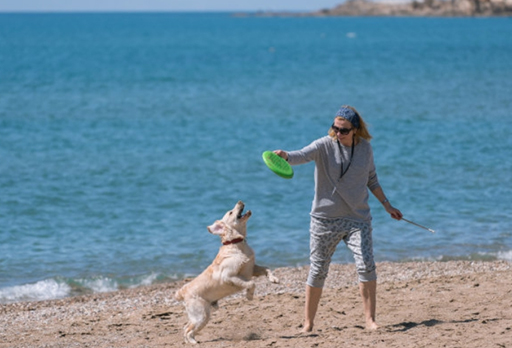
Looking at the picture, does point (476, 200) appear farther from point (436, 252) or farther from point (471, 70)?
point (471, 70)

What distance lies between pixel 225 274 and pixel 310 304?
2.81 ft

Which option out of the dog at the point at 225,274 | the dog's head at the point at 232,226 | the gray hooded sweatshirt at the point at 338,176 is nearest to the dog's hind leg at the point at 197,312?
the dog at the point at 225,274

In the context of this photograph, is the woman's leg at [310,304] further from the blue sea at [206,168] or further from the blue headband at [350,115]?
the blue sea at [206,168]

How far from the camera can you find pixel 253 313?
336 inches

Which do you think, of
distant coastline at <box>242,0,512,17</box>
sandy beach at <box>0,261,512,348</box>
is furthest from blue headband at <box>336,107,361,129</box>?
distant coastline at <box>242,0,512,17</box>

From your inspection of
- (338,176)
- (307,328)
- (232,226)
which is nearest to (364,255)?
(338,176)

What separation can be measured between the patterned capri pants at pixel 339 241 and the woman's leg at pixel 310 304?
0.26 ft

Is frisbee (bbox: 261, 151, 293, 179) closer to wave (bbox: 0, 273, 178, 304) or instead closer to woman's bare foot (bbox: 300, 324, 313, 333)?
woman's bare foot (bbox: 300, 324, 313, 333)

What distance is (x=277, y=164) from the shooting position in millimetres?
6906

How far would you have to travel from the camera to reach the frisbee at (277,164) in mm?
6840

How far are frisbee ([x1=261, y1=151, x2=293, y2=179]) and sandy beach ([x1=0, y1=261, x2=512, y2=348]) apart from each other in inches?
58.9

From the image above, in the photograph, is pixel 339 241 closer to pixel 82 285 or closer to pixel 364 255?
pixel 364 255

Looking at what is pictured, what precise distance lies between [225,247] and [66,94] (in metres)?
31.3

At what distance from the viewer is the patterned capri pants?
22.8 ft
